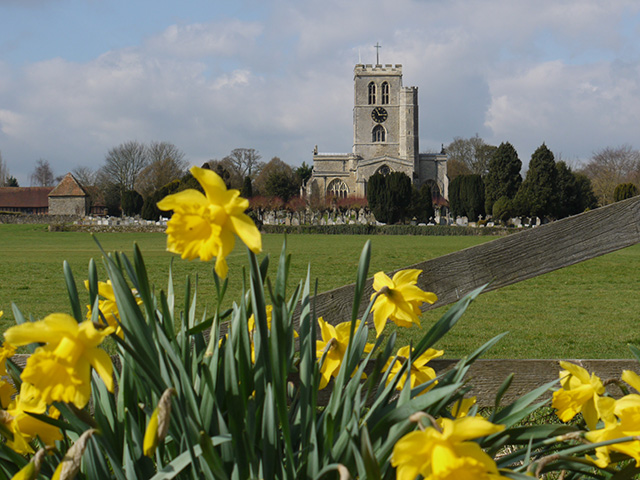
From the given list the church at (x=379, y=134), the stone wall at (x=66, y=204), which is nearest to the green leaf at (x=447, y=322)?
the stone wall at (x=66, y=204)

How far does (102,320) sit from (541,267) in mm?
1394

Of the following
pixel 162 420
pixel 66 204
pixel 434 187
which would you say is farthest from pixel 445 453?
pixel 434 187

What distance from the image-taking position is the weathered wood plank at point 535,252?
2.11 m

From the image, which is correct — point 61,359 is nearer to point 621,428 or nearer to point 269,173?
point 621,428

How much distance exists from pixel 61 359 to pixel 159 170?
203 feet

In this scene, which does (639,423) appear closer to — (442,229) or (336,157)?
(442,229)

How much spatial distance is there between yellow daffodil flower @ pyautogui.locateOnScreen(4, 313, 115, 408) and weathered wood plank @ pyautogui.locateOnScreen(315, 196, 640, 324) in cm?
138

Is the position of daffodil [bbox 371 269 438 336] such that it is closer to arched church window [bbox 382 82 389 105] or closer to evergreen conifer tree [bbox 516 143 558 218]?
evergreen conifer tree [bbox 516 143 558 218]

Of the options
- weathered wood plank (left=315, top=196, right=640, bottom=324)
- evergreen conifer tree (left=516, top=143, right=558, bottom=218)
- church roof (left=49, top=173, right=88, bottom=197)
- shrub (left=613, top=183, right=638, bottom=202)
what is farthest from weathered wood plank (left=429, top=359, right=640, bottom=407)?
church roof (left=49, top=173, right=88, bottom=197)

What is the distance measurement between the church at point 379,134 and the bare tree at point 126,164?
2128 cm

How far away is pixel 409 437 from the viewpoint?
0.82 metres

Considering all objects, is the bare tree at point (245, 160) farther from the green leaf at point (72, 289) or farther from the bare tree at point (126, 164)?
the green leaf at point (72, 289)

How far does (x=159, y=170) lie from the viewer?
60594 millimetres

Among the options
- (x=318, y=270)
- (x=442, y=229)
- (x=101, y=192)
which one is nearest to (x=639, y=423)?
(x=318, y=270)
